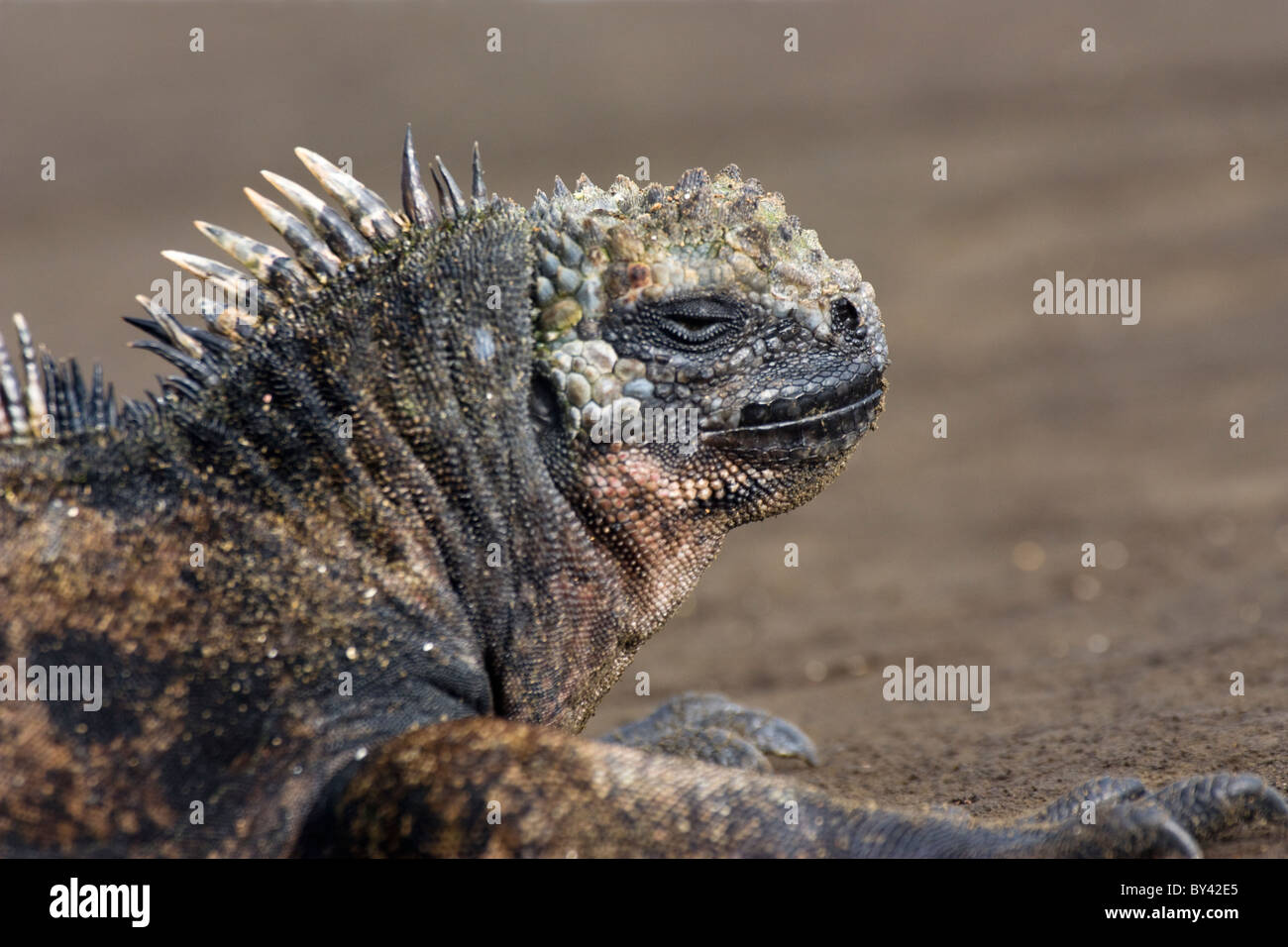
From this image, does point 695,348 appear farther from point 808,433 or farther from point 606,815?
point 606,815

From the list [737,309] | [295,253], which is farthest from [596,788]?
[295,253]

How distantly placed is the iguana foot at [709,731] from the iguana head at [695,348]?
1688 millimetres

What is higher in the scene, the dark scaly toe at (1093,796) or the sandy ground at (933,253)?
the sandy ground at (933,253)

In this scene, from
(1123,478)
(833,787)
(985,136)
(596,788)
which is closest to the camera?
(596,788)

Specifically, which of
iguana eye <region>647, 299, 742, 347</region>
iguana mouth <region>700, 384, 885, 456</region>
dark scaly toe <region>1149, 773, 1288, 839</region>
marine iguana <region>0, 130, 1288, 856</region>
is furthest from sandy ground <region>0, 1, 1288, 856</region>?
iguana eye <region>647, 299, 742, 347</region>

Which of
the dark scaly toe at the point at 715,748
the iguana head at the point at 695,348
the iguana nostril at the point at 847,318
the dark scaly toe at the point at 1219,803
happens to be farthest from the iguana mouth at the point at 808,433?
the dark scaly toe at the point at 715,748

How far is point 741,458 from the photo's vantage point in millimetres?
4613

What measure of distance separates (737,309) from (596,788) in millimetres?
1710

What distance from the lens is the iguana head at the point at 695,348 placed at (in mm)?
4465

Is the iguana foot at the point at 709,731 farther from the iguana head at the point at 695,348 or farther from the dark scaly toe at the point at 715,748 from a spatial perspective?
the iguana head at the point at 695,348

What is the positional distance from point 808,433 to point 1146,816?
5.39 ft

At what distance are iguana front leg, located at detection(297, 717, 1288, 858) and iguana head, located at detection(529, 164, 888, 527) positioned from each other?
38.4 inches

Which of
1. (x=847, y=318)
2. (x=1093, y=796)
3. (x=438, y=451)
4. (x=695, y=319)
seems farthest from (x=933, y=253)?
(x=438, y=451)
